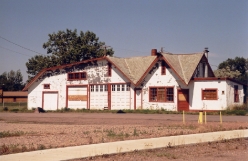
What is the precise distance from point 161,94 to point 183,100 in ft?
8.06

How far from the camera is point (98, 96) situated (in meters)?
42.9

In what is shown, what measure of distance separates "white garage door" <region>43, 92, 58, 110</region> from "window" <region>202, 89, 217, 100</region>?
17330 mm

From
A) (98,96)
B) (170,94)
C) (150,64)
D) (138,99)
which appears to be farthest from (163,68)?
(98,96)

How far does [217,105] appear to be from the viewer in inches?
1457

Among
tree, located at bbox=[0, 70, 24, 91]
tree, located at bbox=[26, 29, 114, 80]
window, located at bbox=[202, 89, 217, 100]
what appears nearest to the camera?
window, located at bbox=[202, 89, 217, 100]

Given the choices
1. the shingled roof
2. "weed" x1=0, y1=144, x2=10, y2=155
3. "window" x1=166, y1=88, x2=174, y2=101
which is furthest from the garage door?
"weed" x1=0, y1=144, x2=10, y2=155

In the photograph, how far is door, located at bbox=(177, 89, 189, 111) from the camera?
38.4 meters

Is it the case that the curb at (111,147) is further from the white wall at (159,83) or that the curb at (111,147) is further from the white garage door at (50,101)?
the white garage door at (50,101)

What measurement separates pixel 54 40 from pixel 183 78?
37809 mm

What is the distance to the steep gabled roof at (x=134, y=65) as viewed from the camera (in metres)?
41.2

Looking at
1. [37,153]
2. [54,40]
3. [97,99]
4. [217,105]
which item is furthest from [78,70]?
[37,153]

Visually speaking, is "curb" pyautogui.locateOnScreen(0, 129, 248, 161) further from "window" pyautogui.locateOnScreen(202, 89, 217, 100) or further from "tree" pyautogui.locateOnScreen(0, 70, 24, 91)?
"tree" pyautogui.locateOnScreen(0, 70, 24, 91)

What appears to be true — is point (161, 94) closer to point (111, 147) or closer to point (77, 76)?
point (77, 76)

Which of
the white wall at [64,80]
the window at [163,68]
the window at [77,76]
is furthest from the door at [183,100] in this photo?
the window at [77,76]
